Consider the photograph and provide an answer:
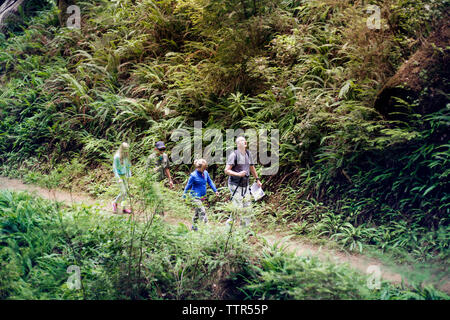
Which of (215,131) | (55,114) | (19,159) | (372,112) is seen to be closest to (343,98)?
(372,112)

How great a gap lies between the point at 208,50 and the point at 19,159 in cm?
645

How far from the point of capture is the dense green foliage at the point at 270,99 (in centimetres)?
581

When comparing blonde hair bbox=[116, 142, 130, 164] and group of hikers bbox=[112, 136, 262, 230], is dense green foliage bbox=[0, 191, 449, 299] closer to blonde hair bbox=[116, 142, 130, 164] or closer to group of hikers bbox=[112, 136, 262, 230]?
group of hikers bbox=[112, 136, 262, 230]

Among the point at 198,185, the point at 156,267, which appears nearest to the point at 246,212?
the point at 198,185

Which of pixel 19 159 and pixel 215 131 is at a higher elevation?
pixel 215 131

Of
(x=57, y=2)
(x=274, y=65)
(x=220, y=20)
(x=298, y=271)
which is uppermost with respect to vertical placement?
(x=57, y=2)

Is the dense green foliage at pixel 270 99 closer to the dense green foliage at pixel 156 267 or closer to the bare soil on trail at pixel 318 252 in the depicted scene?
the bare soil on trail at pixel 318 252

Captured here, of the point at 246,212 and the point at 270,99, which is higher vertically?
the point at 270,99

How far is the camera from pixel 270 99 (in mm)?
7902

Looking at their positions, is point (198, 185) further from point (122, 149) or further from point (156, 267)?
point (156, 267)

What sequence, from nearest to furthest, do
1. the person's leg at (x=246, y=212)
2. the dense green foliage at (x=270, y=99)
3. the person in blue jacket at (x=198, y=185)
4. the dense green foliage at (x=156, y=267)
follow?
the dense green foliage at (x=156, y=267) → the person's leg at (x=246, y=212) → the person in blue jacket at (x=198, y=185) → the dense green foliage at (x=270, y=99)

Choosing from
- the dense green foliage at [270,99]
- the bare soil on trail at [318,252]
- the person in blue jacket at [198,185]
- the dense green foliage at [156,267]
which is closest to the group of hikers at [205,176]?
the person in blue jacket at [198,185]

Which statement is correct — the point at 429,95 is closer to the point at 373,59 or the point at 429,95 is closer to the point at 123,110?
the point at 373,59

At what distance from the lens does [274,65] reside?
27.6 feet
